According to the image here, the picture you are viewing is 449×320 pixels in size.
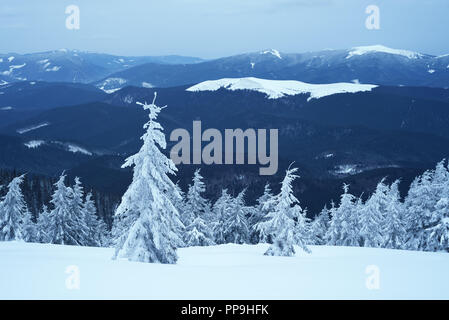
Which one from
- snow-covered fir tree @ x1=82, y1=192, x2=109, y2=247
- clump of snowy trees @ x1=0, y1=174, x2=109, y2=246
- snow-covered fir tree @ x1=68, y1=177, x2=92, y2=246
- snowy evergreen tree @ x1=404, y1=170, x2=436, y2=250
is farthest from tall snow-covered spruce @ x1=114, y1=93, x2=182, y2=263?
snow-covered fir tree @ x1=82, y1=192, x2=109, y2=247

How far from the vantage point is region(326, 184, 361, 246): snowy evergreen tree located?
137 feet

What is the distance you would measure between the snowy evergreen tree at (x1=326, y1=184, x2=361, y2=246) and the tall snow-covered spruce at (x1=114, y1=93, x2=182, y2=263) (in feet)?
92.7

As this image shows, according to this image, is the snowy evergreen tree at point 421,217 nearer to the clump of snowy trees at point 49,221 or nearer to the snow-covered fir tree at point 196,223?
the snow-covered fir tree at point 196,223

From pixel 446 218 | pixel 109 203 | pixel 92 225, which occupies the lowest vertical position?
pixel 109 203

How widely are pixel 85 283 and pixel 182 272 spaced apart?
140 inches

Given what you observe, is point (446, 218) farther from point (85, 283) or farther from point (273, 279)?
point (85, 283)

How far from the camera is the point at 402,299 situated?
1138 cm

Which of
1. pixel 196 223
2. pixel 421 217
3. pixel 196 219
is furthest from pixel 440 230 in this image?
pixel 196 223

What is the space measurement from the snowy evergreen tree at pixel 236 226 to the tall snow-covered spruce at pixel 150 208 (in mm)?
25770

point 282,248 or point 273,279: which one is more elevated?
point 273,279

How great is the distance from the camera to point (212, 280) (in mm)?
13070

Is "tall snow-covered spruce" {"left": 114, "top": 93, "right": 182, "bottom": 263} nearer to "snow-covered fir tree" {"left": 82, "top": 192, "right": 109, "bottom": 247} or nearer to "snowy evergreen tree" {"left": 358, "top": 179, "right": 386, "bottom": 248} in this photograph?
"snowy evergreen tree" {"left": 358, "top": 179, "right": 386, "bottom": 248}
